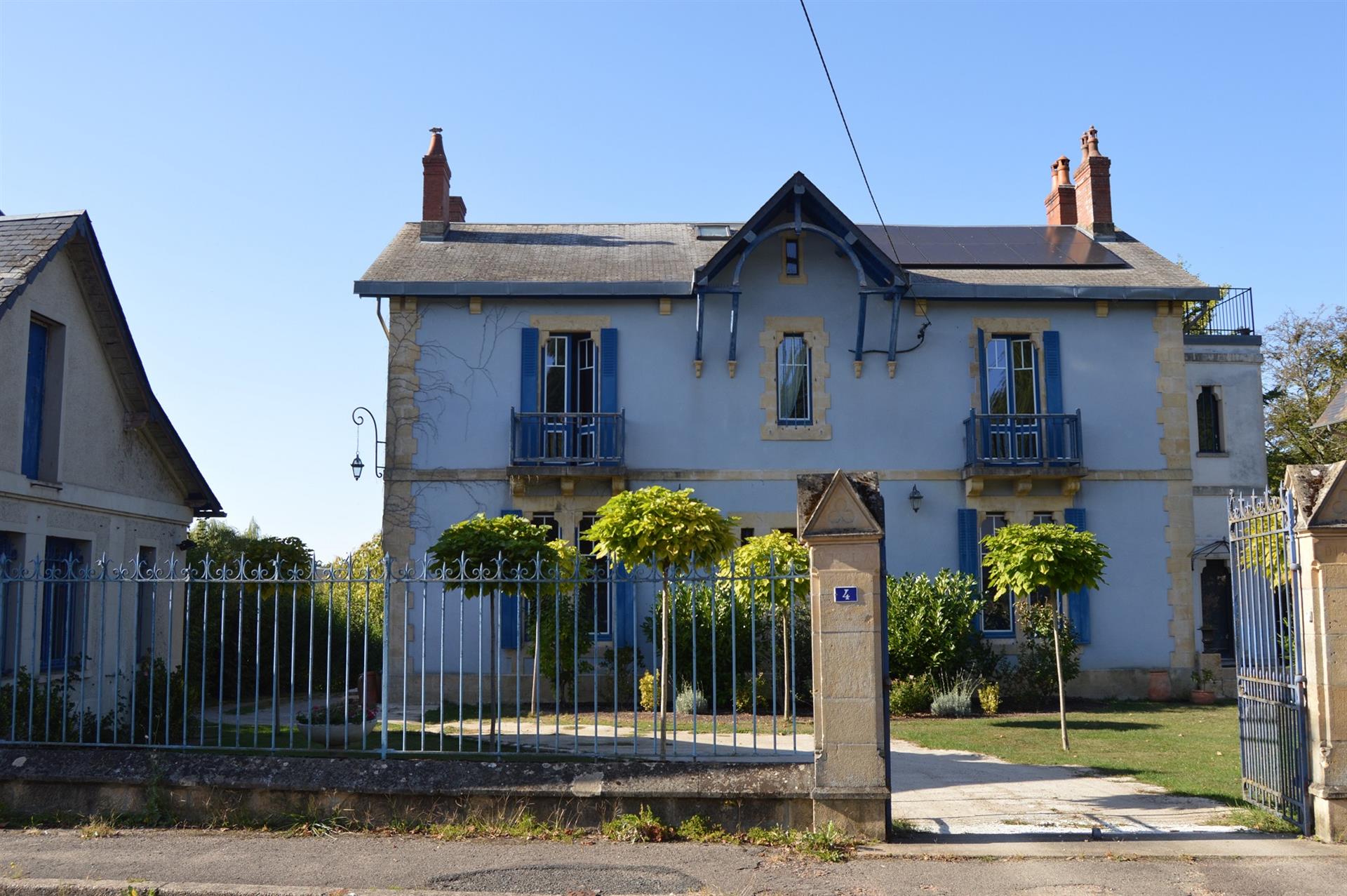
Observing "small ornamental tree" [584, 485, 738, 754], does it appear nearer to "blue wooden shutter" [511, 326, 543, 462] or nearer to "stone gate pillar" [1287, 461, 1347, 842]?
"stone gate pillar" [1287, 461, 1347, 842]

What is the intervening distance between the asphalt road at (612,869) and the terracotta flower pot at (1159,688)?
10.9 m

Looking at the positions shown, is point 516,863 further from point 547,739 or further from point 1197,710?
point 1197,710

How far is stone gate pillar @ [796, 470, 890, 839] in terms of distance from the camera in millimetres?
6926

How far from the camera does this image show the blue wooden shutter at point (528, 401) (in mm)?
16891

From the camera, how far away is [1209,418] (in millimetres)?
20453

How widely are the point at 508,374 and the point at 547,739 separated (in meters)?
7.26

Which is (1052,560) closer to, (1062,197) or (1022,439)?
(1022,439)

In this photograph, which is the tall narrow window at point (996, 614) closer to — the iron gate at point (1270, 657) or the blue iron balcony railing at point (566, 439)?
the blue iron balcony railing at point (566, 439)

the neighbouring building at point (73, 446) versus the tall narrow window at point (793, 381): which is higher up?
the tall narrow window at point (793, 381)

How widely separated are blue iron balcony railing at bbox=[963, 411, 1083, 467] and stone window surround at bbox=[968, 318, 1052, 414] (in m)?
0.48

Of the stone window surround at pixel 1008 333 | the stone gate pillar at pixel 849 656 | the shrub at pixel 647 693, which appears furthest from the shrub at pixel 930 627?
the stone gate pillar at pixel 849 656

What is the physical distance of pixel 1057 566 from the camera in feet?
40.7

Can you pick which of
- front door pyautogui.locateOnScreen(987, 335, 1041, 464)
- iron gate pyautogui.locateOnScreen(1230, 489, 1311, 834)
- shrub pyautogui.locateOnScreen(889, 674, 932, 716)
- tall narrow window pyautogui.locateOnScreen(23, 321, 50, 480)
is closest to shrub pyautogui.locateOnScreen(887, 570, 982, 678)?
shrub pyautogui.locateOnScreen(889, 674, 932, 716)

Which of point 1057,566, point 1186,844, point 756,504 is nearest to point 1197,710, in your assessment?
point 1057,566
